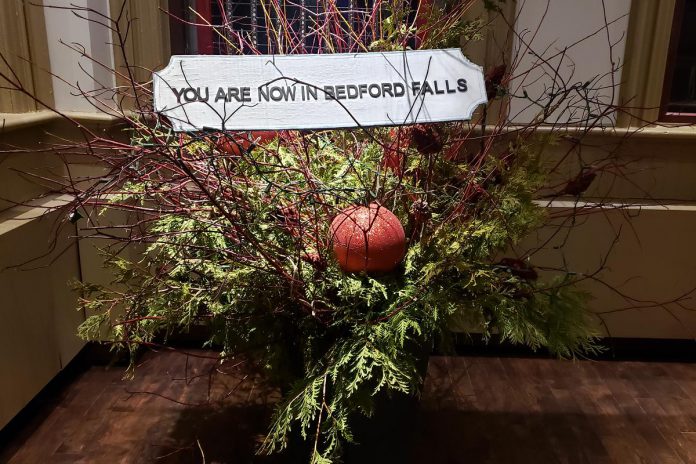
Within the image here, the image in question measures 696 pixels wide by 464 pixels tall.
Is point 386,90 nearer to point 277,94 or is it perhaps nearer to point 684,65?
point 277,94

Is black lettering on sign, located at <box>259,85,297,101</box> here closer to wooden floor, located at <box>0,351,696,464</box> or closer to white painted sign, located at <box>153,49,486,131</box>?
white painted sign, located at <box>153,49,486,131</box>

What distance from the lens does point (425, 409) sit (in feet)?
5.89

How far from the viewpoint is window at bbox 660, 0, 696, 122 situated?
6.41ft

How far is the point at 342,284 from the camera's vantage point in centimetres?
116

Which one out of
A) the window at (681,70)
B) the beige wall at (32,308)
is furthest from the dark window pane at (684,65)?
the beige wall at (32,308)

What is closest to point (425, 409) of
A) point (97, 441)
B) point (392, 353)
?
point (392, 353)

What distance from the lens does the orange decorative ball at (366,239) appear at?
1.13 metres

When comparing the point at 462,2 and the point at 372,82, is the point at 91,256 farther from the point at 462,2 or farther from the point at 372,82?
the point at 462,2

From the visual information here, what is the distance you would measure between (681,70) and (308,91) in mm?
1467

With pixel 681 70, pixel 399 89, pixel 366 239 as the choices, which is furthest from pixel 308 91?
pixel 681 70

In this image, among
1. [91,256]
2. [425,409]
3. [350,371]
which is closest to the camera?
[350,371]

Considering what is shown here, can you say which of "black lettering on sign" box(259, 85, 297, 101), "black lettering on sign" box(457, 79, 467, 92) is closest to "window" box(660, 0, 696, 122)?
"black lettering on sign" box(457, 79, 467, 92)

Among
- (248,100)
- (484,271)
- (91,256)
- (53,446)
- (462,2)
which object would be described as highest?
(462,2)

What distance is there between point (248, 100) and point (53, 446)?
3.56 feet
